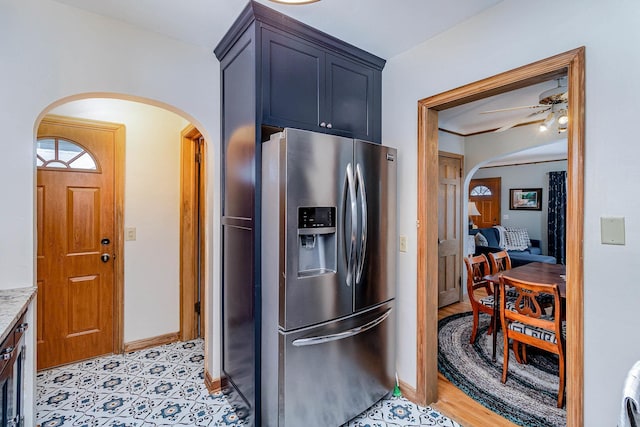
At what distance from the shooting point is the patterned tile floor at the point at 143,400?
6.52ft

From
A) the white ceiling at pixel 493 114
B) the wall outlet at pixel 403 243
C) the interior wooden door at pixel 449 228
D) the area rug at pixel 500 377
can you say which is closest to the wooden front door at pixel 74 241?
the wall outlet at pixel 403 243

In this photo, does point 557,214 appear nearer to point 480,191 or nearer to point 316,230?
point 480,191

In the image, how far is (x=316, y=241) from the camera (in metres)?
1.88

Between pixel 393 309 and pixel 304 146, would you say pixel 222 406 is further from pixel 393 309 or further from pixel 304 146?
pixel 304 146

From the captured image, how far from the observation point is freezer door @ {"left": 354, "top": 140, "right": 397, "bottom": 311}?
1948mm

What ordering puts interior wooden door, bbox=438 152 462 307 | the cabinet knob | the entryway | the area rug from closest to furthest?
the cabinet knob
the area rug
the entryway
interior wooden door, bbox=438 152 462 307

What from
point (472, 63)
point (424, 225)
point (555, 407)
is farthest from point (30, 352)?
point (555, 407)

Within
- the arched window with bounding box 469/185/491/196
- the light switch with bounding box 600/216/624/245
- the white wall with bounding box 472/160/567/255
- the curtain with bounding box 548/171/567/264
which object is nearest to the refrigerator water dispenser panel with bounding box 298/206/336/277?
the light switch with bounding box 600/216/624/245

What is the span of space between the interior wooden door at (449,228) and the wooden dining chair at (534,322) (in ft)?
6.04

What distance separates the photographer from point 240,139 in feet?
6.49

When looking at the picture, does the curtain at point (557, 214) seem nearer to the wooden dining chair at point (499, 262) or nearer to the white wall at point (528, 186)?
the white wall at point (528, 186)

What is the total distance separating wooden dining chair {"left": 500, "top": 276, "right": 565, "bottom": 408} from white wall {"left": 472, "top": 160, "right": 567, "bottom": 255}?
240 inches

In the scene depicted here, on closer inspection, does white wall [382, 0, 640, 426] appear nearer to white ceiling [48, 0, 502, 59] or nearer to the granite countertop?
white ceiling [48, 0, 502, 59]

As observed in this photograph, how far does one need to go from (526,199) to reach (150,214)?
8.21 meters
